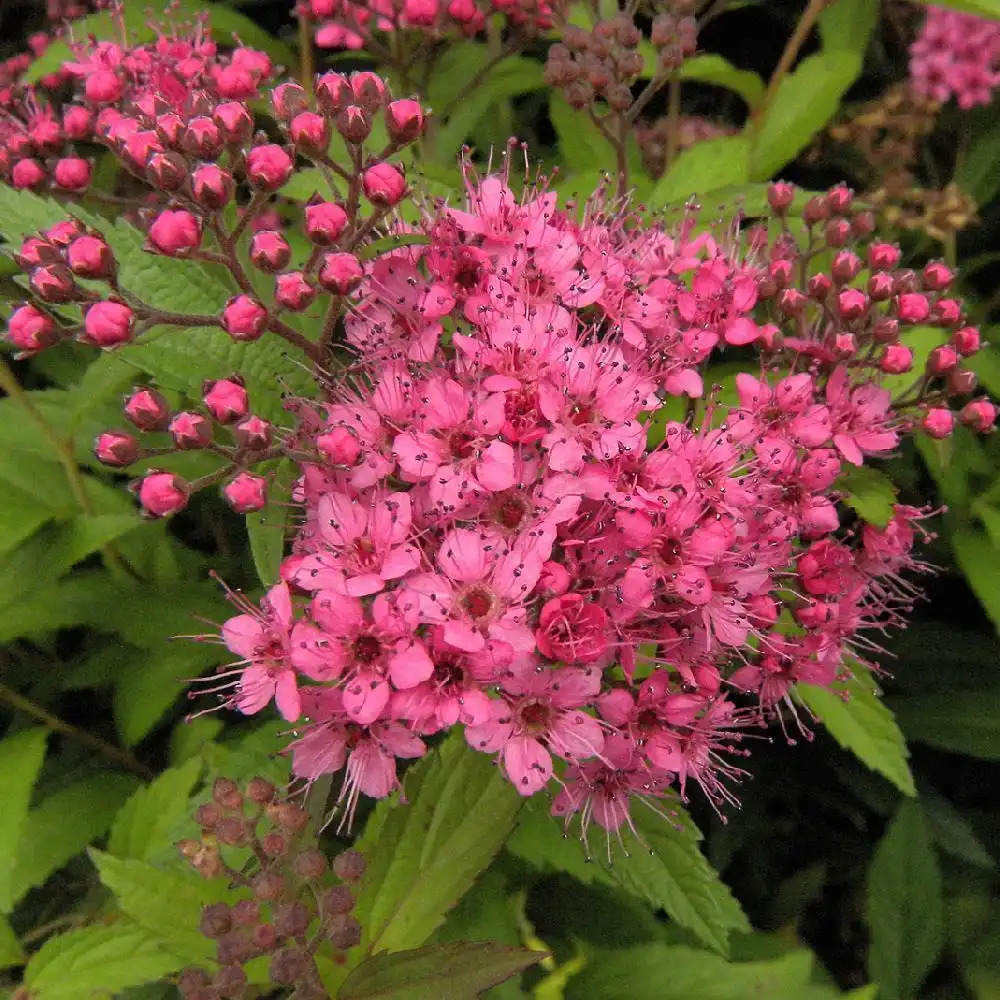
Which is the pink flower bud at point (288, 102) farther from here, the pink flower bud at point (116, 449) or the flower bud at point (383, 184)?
the pink flower bud at point (116, 449)

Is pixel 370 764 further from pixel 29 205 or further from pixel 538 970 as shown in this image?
pixel 29 205

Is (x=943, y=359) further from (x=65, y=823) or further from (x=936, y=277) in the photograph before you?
(x=65, y=823)

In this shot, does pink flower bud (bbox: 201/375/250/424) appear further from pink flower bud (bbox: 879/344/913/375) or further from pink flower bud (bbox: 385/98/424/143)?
pink flower bud (bbox: 879/344/913/375)

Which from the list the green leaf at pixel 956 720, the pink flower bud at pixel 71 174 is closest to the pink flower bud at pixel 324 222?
the pink flower bud at pixel 71 174

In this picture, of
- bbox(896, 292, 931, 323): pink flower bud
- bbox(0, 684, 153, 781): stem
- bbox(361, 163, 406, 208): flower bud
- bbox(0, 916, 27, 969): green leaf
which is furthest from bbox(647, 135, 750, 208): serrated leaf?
bbox(0, 916, 27, 969): green leaf

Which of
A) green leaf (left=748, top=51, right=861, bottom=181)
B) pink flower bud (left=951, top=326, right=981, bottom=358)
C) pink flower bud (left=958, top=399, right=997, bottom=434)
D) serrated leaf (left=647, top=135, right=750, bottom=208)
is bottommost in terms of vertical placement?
pink flower bud (left=958, top=399, right=997, bottom=434)

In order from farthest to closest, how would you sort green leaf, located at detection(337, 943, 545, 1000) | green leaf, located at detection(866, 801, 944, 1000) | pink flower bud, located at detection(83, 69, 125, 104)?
1. green leaf, located at detection(866, 801, 944, 1000)
2. pink flower bud, located at detection(83, 69, 125, 104)
3. green leaf, located at detection(337, 943, 545, 1000)

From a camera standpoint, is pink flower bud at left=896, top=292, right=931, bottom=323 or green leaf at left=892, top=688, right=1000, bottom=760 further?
green leaf at left=892, top=688, right=1000, bottom=760
